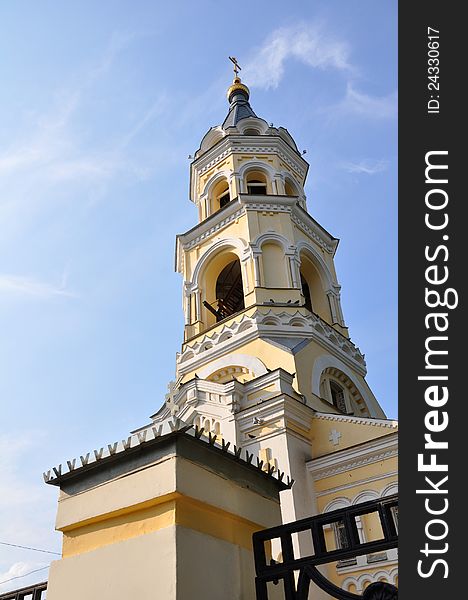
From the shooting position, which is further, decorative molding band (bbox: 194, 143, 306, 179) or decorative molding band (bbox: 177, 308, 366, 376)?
decorative molding band (bbox: 194, 143, 306, 179)

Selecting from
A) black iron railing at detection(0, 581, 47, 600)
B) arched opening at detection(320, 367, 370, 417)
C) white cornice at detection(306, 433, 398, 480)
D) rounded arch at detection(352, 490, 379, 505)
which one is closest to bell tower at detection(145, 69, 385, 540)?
arched opening at detection(320, 367, 370, 417)

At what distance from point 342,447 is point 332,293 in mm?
6251

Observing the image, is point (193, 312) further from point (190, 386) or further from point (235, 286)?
point (190, 386)

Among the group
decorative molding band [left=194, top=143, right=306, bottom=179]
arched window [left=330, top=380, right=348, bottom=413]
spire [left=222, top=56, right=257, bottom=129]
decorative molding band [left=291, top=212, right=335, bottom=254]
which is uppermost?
spire [left=222, top=56, right=257, bottom=129]

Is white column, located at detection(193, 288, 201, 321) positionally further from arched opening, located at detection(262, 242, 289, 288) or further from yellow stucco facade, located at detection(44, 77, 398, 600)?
arched opening, located at detection(262, 242, 289, 288)

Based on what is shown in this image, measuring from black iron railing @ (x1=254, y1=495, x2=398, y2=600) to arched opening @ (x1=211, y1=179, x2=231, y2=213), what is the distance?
16500mm

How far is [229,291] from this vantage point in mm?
17750

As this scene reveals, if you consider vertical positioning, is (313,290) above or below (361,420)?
above

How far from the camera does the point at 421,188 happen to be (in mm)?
3084

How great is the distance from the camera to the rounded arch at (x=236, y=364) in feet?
44.4

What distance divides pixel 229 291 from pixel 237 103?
389 inches

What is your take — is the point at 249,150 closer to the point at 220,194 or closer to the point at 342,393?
the point at 220,194

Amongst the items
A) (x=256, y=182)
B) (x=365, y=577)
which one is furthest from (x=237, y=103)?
(x=365, y=577)

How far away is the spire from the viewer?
21.9 meters
